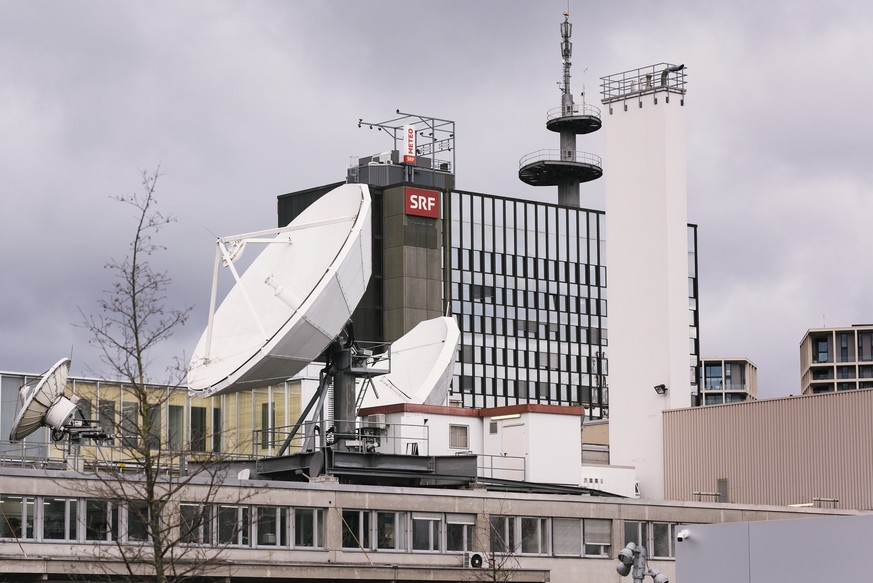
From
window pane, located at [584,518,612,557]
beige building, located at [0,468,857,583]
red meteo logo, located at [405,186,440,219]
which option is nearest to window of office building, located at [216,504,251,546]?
beige building, located at [0,468,857,583]

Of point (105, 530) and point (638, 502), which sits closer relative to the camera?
point (105, 530)

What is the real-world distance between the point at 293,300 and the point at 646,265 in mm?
28669

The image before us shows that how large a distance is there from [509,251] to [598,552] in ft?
378

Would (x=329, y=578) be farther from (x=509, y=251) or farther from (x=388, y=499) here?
(x=509, y=251)

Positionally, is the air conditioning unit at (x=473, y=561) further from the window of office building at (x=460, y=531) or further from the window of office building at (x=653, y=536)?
the window of office building at (x=653, y=536)

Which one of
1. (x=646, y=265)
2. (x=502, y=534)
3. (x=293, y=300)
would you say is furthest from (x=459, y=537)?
(x=646, y=265)

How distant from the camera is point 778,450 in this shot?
237ft

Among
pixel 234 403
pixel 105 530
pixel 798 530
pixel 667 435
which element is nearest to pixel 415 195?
pixel 234 403

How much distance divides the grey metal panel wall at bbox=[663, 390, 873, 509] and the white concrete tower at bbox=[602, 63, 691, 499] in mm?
1674

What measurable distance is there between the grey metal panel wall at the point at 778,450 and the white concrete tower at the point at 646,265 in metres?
1.67

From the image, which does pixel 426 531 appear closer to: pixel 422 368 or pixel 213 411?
pixel 422 368

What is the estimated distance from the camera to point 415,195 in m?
169

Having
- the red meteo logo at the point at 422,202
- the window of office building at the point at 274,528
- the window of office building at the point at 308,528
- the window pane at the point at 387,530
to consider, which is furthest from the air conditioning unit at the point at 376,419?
the red meteo logo at the point at 422,202

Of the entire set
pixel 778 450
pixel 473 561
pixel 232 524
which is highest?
pixel 778 450
